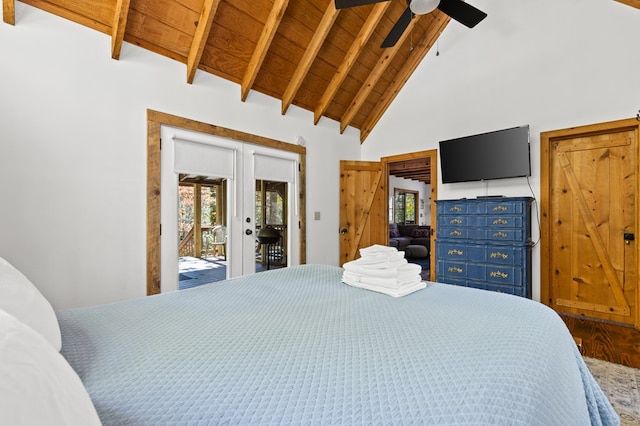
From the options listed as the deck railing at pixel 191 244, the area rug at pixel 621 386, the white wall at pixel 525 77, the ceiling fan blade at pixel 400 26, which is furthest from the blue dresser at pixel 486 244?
the deck railing at pixel 191 244

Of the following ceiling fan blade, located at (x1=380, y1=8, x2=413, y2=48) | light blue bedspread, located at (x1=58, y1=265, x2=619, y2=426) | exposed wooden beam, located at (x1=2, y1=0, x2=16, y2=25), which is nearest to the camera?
light blue bedspread, located at (x1=58, y1=265, x2=619, y2=426)

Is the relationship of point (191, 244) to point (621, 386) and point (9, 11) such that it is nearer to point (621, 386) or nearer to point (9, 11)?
point (9, 11)

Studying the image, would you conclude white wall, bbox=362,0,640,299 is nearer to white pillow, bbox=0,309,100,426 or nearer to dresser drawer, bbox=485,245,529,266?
dresser drawer, bbox=485,245,529,266

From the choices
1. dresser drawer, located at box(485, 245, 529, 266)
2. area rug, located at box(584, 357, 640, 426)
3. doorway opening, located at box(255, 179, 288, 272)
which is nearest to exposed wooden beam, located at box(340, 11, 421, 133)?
doorway opening, located at box(255, 179, 288, 272)

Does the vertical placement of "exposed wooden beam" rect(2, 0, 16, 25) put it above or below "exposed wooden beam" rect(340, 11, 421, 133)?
below

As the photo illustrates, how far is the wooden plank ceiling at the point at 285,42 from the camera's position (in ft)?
8.45

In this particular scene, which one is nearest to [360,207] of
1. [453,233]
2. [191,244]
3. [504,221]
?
[453,233]

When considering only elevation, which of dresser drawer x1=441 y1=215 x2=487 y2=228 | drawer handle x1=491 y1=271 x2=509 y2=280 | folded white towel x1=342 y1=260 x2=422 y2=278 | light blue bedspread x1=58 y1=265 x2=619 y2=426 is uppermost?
dresser drawer x1=441 y1=215 x2=487 y2=228

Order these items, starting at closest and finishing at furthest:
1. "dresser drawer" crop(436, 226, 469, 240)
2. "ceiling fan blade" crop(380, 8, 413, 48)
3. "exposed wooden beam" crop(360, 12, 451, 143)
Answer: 1. "ceiling fan blade" crop(380, 8, 413, 48)
2. "dresser drawer" crop(436, 226, 469, 240)
3. "exposed wooden beam" crop(360, 12, 451, 143)

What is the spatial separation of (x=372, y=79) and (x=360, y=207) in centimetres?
188

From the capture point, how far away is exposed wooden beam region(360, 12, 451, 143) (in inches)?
166

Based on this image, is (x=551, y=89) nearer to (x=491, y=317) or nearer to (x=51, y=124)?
(x=491, y=317)

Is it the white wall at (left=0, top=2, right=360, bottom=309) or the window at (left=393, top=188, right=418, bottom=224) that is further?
the window at (left=393, top=188, right=418, bottom=224)

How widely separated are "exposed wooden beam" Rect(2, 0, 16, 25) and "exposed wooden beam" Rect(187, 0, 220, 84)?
1.23m
